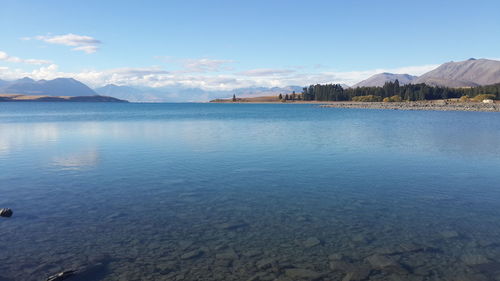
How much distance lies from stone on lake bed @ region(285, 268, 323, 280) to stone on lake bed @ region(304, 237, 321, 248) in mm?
1685

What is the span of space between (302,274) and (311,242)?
2259 mm

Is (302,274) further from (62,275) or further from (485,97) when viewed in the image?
(485,97)

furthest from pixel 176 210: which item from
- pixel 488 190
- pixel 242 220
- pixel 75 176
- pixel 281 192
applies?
pixel 488 190

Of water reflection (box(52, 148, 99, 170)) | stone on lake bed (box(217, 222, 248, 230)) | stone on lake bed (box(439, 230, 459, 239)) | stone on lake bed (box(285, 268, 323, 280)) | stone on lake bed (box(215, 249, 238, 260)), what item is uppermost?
water reflection (box(52, 148, 99, 170))

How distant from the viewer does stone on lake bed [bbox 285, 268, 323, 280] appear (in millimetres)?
10414

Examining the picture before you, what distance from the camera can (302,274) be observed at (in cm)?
1059

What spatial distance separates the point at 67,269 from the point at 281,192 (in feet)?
36.3

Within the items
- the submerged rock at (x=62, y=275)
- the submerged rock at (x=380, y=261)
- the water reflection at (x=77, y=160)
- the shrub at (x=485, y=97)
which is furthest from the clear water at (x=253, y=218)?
the shrub at (x=485, y=97)

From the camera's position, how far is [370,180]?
71.7 feet

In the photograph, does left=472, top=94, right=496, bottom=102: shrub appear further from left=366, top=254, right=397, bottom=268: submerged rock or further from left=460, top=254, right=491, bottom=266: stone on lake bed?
left=366, top=254, right=397, bottom=268: submerged rock

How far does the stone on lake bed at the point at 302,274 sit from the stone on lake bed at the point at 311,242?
1.68m

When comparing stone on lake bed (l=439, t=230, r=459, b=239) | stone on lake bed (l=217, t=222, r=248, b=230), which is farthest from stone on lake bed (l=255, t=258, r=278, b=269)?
stone on lake bed (l=439, t=230, r=459, b=239)

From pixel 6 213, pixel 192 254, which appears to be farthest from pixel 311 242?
pixel 6 213

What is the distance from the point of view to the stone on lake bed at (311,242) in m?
12.5
